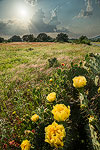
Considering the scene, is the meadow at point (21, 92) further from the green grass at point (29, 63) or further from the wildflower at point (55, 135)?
the wildflower at point (55, 135)

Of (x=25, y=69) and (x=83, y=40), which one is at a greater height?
(x=83, y=40)

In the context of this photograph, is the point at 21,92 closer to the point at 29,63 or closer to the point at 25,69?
the point at 25,69

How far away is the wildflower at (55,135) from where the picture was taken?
3.01 feet

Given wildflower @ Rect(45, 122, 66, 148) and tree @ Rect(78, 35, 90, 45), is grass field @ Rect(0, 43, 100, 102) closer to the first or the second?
wildflower @ Rect(45, 122, 66, 148)

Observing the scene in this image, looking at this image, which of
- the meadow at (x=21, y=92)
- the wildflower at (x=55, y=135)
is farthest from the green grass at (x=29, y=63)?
the wildflower at (x=55, y=135)

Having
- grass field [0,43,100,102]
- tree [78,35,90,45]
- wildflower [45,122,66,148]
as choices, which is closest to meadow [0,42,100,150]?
grass field [0,43,100,102]

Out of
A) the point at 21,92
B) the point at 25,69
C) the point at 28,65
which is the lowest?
the point at 21,92

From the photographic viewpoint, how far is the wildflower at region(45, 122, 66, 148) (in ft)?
3.01

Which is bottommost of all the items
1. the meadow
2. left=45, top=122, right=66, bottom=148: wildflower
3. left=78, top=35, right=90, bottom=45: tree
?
the meadow

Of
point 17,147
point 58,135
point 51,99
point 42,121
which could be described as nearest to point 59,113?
point 58,135

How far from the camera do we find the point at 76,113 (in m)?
1.67

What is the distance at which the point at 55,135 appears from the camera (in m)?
0.99

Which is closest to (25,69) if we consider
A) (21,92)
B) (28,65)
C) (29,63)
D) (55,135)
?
(28,65)

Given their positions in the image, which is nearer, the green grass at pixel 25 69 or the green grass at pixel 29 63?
the green grass at pixel 25 69
